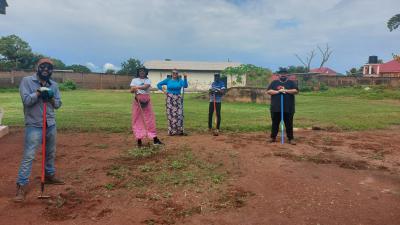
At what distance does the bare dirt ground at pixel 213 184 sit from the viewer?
4809 millimetres

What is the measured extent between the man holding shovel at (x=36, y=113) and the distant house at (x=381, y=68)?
5296cm

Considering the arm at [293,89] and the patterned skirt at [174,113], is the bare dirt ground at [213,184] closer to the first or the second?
the patterned skirt at [174,113]

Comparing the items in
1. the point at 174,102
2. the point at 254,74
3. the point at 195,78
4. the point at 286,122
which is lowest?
the point at 286,122

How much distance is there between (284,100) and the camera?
31.5ft

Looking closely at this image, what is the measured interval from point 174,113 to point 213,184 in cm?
475

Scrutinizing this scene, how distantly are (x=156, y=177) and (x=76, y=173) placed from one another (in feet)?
4.57

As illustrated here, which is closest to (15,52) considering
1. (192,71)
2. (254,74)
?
(192,71)

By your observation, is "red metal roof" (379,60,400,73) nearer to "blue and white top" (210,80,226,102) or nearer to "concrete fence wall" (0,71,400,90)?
"concrete fence wall" (0,71,400,90)

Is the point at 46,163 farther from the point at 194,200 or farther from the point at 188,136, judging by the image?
the point at 188,136

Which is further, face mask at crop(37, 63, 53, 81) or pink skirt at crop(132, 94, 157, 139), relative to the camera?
pink skirt at crop(132, 94, 157, 139)

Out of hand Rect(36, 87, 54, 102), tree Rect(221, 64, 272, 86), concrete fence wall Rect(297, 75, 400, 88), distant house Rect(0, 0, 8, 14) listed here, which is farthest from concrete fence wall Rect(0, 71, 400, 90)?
hand Rect(36, 87, 54, 102)

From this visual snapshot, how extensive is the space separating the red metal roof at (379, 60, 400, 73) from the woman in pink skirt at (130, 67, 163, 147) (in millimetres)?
52927

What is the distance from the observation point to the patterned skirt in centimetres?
1059

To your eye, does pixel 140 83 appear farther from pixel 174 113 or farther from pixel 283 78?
pixel 283 78
